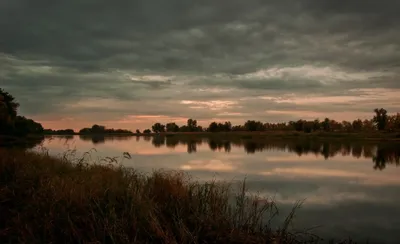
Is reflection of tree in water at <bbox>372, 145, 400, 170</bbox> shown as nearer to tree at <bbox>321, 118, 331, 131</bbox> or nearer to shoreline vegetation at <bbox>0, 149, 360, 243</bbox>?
shoreline vegetation at <bbox>0, 149, 360, 243</bbox>

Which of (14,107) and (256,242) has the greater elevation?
(14,107)

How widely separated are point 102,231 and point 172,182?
3877mm

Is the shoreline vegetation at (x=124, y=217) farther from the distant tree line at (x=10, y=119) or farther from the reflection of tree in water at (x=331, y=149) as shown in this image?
the distant tree line at (x=10, y=119)

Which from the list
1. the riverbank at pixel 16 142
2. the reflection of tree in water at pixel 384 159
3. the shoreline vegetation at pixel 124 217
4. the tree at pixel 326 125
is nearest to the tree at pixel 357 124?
the tree at pixel 326 125

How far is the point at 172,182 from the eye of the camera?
35.1 ft

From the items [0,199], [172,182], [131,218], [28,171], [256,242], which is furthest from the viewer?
[28,171]

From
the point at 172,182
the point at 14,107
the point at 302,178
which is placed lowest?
the point at 302,178

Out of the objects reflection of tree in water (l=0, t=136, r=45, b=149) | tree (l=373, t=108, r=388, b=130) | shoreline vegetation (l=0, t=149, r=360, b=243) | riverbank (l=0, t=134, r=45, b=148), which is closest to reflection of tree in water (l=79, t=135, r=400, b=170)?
riverbank (l=0, t=134, r=45, b=148)

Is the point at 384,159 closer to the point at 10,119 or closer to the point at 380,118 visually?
the point at 10,119

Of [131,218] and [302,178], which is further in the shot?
[302,178]

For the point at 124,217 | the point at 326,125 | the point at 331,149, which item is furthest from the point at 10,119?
the point at 326,125

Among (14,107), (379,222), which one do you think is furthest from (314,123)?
(379,222)

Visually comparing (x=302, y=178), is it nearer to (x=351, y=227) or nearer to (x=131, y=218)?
(x=351, y=227)

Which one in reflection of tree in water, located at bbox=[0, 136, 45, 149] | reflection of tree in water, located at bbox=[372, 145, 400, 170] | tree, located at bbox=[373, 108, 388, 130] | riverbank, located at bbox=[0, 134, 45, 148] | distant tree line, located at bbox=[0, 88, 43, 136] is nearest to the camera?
reflection of tree in water, located at bbox=[372, 145, 400, 170]
